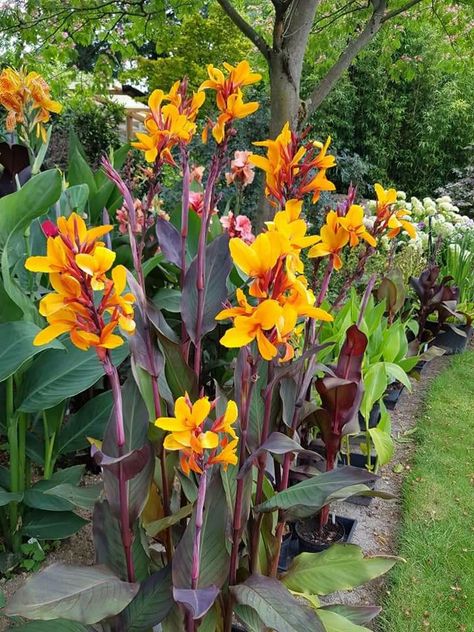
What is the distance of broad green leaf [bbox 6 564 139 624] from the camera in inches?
41.5

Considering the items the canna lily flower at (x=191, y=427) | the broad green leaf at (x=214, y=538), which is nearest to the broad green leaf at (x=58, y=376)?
the broad green leaf at (x=214, y=538)

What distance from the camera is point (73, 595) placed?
1112mm

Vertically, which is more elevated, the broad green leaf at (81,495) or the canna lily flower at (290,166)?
the canna lily flower at (290,166)

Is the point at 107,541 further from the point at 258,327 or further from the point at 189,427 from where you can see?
the point at 258,327

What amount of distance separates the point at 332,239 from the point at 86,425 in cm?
109

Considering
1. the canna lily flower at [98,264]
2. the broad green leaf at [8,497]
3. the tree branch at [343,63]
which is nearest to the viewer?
the canna lily flower at [98,264]

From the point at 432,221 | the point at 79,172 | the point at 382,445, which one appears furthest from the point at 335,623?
the point at 432,221

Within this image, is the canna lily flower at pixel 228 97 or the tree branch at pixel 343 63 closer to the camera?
the canna lily flower at pixel 228 97

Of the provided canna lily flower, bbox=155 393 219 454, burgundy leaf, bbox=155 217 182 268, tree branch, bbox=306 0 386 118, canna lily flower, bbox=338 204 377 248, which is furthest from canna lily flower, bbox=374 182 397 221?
tree branch, bbox=306 0 386 118

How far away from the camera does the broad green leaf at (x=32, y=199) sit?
5.15 feet

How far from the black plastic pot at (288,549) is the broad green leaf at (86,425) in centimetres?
71

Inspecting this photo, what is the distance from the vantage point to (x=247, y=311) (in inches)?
36.0

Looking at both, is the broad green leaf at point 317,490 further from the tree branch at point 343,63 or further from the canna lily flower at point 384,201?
the tree branch at point 343,63

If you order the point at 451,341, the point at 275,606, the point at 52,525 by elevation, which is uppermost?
the point at 52,525
